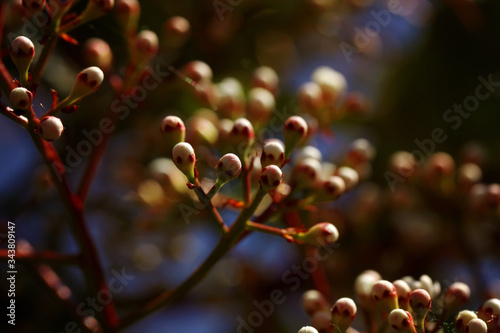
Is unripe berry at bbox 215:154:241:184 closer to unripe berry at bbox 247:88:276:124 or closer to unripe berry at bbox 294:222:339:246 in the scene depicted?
unripe berry at bbox 294:222:339:246

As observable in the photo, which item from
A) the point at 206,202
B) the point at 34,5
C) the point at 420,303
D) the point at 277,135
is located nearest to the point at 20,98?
the point at 34,5

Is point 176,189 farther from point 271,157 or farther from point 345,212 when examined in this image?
point 345,212

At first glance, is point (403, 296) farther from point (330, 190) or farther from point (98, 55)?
point (98, 55)

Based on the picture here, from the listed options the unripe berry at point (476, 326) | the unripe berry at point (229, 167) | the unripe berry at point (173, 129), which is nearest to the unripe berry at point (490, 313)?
the unripe berry at point (476, 326)

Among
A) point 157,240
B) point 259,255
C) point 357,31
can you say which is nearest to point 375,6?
point 357,31

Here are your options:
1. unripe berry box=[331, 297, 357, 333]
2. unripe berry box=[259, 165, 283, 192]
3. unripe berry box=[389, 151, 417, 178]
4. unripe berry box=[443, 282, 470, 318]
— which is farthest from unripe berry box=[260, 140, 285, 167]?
unripe berry box=[389, 151, 417, 178]

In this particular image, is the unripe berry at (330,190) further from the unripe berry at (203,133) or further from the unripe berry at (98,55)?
the unripe berry at (98,55)
